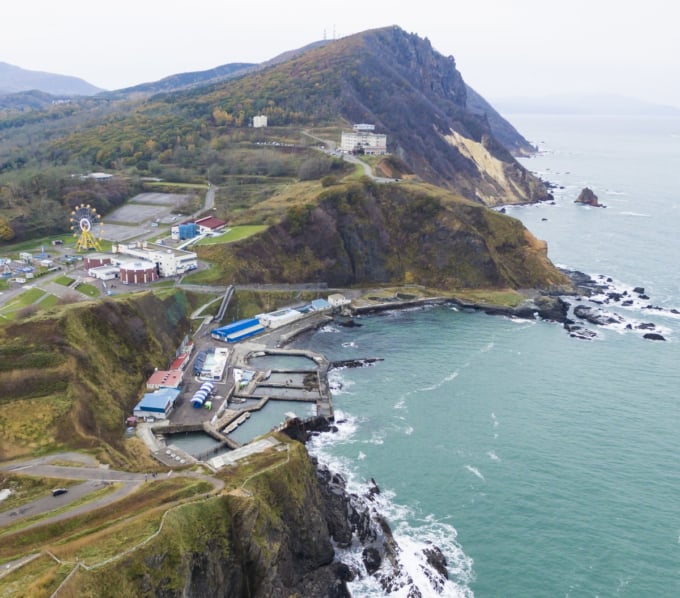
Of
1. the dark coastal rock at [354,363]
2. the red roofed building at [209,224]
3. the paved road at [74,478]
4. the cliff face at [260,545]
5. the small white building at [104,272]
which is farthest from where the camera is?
the red roofed building at [209,224]

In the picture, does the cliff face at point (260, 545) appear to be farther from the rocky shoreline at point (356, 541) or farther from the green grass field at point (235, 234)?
the green grass field at point (235, 234)

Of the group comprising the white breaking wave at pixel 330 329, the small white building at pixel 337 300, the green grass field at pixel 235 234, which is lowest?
the white breaking wave at pixel 330 329

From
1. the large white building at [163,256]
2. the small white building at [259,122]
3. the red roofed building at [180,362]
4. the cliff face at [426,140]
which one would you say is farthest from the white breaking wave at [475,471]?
the small white building at [259,122]

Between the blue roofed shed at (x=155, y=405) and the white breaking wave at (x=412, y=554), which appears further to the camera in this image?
the blue roofed shed at (x=155, y=405)

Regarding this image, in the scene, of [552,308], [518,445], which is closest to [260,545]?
[518,445]

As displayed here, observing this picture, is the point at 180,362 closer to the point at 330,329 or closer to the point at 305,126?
the point at 330,329

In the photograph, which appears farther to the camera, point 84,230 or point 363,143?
point 363,143

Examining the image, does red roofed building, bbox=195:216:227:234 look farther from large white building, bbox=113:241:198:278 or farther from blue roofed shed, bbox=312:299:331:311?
blue roofed shed, bbox=312:299:331:311

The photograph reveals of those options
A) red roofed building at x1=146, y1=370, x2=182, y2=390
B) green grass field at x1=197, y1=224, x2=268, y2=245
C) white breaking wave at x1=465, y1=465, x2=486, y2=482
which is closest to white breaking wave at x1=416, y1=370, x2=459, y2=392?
white breaking wave at x1=465, y1=465, x2=486, y2=482
